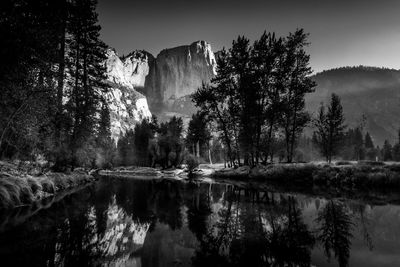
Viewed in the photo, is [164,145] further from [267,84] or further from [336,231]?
[336,231]

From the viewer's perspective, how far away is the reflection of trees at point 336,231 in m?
4.67

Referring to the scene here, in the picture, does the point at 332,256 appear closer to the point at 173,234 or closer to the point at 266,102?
the point at 173,234

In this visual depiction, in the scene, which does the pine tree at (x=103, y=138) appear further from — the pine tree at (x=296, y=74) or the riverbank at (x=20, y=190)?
the pine tree at (x=296, y=74)

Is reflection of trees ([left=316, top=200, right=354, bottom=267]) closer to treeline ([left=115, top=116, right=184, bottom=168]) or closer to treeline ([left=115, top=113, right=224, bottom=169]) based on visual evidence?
treeline ([left=115, top=113, right=224, bottom=169])

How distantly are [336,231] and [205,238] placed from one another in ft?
10.5

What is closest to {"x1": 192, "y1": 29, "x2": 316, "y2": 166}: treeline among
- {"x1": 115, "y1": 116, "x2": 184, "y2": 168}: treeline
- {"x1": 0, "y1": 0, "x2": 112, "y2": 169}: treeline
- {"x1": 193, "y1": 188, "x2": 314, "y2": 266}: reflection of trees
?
{"x1": 0, "y1": 0, "x2": 112, "y2": 169}: treeline

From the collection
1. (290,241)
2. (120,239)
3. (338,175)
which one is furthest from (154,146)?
(290,241)

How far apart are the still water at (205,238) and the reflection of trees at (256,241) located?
16 mm

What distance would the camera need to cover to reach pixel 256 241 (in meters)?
5.25

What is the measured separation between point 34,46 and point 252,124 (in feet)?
75.8

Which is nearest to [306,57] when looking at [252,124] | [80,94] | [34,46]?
[252,124]

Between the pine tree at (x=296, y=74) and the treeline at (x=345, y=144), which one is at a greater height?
the pine tree at (x=296, y=74)

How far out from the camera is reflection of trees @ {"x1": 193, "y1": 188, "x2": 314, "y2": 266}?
4.21 meters

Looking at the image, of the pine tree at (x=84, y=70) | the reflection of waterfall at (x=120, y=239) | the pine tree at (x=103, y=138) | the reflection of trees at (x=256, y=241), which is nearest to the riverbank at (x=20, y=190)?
the reflection of waterfall at (x=120, y=239)
